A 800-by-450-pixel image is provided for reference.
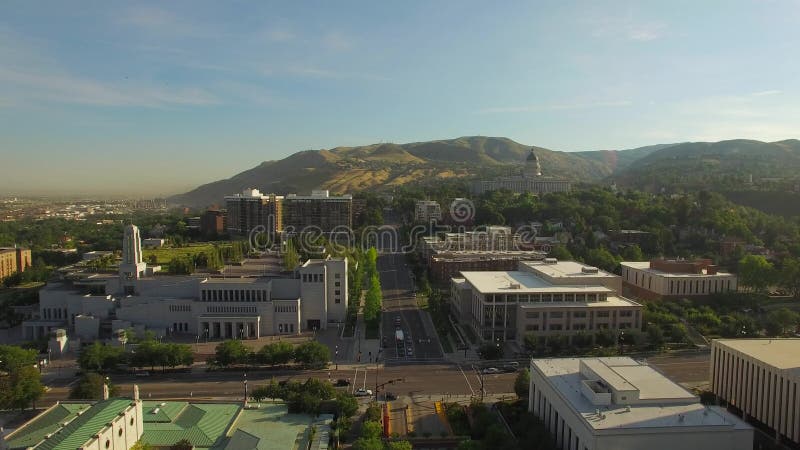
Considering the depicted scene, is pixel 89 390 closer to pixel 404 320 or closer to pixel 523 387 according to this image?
pixel 523 387

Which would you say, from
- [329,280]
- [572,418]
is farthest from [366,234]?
[572,418]

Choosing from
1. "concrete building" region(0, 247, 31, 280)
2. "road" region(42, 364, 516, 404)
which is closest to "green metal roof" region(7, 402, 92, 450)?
"road" region(42, 364, 516, 404)

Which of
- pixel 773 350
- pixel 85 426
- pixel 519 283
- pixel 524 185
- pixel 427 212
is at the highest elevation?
pixel 524 185

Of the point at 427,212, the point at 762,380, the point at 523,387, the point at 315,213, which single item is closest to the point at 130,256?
the point at 523,387

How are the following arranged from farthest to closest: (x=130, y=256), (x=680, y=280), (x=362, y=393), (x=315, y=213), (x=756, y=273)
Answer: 1. (x=315, y=213)
2. (x=756, y=273)
3. (x=680, y=280)
4. (x=130, y=256)
5. (x=362, y=393)

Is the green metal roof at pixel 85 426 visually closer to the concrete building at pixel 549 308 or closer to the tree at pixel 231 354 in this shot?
the tree at pixel 231 354

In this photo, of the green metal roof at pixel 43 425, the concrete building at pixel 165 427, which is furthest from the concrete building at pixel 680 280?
the green metal roof at pixel 43 425

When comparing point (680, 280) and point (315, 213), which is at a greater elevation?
point (315, 213)

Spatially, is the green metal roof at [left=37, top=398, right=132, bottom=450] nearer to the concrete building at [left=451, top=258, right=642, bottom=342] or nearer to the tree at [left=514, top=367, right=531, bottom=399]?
the tree at [left=514, top=367, right=531, bottom=399]
